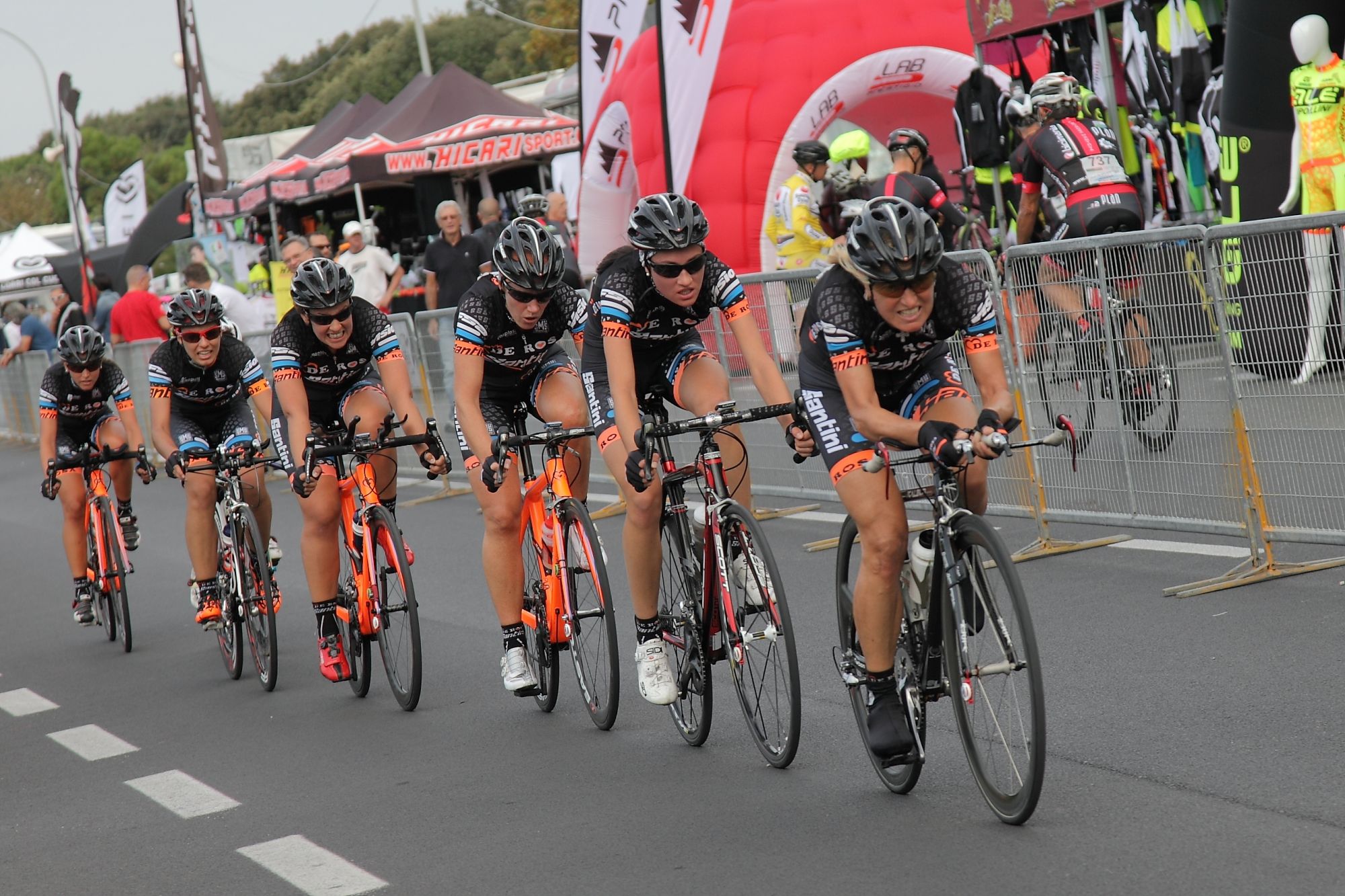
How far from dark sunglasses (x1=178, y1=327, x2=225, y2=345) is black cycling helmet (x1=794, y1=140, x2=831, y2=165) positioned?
632 cm

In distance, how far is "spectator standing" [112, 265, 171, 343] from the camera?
68.1 feet

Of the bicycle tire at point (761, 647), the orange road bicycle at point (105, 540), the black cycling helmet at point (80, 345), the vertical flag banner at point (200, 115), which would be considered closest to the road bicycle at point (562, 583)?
the bicycle tire at point (761, 647)

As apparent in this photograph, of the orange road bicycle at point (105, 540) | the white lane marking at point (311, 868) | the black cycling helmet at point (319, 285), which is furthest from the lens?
the orange road bicycle at point (105, 540)

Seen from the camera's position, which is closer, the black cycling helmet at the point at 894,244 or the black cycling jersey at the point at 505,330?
the black cycling helmet at the point at 894,244

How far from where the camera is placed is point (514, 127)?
96.3 feet

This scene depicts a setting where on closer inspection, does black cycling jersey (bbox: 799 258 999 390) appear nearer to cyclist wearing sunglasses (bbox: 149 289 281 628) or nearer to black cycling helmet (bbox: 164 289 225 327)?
black cycling helmet (bbox: 164 289 225 327)

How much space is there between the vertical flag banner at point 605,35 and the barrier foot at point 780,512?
651 cm

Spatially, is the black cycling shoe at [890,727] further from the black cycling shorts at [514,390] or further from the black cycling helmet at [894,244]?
the black cycling shorts at [514,390]

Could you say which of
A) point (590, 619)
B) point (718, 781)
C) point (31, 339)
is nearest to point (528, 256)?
point (590, 619)

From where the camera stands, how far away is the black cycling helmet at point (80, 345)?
1006 cm

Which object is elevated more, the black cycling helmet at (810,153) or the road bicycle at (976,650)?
the black cycling helmet at (810,153)

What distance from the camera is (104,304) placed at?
24000mm

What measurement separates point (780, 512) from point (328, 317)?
13.9 ft

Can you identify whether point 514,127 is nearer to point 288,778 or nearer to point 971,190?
point 971,190
